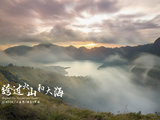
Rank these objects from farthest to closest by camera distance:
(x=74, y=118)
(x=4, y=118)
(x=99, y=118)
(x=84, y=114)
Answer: (x=84, y=114), (x=99, y=118), (x=74, y=118), (x=4, y=118)

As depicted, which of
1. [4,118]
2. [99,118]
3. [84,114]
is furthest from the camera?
[84,114]

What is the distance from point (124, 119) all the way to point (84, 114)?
2546 mm

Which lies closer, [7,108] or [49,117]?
[49,117]

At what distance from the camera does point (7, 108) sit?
27.5ft

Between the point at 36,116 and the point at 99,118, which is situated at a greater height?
the point at 36,116

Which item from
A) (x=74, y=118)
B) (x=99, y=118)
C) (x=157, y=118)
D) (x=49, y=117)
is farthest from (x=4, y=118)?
(x=157, y=118)

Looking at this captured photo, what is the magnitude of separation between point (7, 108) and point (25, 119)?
1.44m

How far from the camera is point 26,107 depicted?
844cm

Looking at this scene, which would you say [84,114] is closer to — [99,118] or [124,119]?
[99,118]

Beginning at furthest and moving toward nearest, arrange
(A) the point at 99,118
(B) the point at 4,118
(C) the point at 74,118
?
(A) the point at 99,118 → (C) the point at 74,118 → (B) the point at 4,118

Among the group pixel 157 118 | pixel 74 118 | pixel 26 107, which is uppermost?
pixel 26 107

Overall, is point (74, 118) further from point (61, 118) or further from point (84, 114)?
point (84, 114)

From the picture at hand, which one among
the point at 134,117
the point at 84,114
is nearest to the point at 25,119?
the point at 84,114

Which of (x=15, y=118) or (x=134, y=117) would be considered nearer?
(x=15, y=118)
